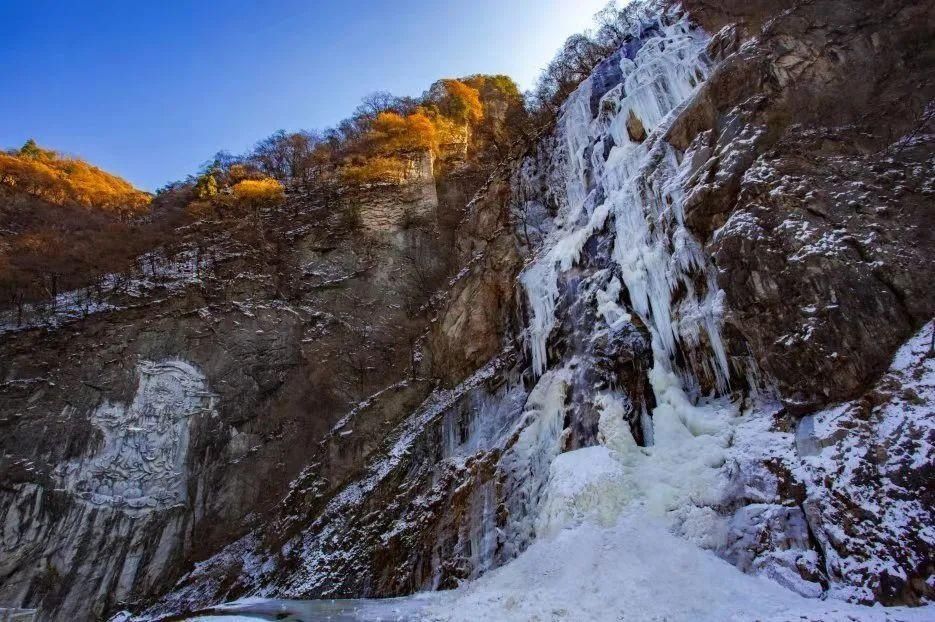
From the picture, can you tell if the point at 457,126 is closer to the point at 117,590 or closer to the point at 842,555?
the point at 117,590

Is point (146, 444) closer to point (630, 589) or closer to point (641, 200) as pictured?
point (630, 589)

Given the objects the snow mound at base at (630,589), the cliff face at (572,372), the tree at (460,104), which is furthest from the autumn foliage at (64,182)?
the snow mound at base at (630,589)

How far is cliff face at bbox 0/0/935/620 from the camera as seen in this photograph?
7.55m

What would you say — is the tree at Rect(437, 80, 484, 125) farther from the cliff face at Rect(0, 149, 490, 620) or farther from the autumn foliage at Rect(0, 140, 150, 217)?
the autumn foliage at Rect(0, 140, 150, 217)

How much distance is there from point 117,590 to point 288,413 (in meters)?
7.44

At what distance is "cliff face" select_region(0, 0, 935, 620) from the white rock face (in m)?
0.09

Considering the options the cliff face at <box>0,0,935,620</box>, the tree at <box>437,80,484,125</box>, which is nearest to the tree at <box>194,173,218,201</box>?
the cliff face at <box>0,0,935,620</box>

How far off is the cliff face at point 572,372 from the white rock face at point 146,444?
0.09 m

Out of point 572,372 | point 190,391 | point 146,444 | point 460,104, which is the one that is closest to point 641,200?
point 572,372

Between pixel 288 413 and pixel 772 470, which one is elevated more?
pixel 288 413

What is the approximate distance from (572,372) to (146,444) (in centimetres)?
1594

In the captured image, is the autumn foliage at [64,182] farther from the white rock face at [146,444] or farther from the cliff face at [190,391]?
the white rock face at [146,444]

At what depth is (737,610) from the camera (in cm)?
611

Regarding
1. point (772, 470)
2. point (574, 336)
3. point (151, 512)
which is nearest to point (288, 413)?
point (151, 512)
